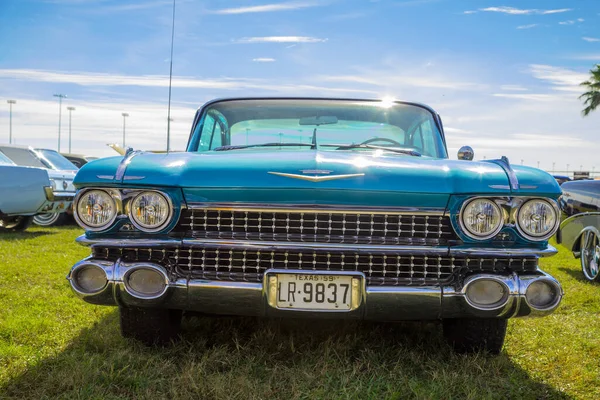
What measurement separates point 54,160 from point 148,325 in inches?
337

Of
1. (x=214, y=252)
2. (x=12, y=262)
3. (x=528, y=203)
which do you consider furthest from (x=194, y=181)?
(x=12, y=262)

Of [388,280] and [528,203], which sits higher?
[528,203]

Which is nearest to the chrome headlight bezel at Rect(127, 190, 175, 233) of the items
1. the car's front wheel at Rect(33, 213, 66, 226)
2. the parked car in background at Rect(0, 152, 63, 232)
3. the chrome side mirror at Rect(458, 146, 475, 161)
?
the chrome side mirror at Rect(458, 146, 475, 161)

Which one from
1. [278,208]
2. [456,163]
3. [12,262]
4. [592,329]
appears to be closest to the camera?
[278,208]

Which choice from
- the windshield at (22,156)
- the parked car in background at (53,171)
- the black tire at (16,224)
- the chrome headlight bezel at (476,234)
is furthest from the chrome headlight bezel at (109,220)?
the windshield at (22,156)

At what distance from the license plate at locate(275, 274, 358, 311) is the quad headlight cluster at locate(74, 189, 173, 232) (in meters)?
0.63

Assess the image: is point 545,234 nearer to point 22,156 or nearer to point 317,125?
point 317,125

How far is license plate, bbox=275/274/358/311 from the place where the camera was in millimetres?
2672

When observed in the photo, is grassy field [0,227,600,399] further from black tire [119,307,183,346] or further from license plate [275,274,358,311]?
license plate [275,274,358,311]

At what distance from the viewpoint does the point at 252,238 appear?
8.96 ft

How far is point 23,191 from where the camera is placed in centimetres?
816

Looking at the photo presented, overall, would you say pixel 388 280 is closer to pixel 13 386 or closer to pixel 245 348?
pixel 245 348

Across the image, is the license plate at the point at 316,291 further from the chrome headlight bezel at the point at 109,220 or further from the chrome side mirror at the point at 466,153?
the chrome side mirror at the point at 466,153

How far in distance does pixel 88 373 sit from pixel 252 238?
993mm
